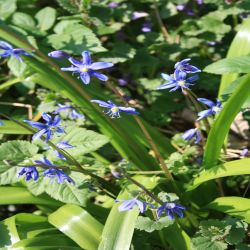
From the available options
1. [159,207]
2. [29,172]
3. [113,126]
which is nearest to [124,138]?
[113,126]

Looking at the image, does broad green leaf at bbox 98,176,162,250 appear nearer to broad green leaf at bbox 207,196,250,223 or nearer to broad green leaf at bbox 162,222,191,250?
broad green leaf at bbox 162,222,191,250

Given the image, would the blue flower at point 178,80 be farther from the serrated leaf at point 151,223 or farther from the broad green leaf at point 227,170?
the serrated leaf at point 151,223

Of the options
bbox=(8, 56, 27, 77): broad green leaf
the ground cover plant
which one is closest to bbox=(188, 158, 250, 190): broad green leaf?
the ground cover plant

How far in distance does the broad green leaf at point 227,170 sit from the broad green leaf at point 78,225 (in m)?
0.53

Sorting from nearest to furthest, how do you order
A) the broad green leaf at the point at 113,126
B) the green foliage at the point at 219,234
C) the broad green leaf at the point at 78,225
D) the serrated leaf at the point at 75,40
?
1. the green foliage at the point at 219,234
2. the broad green leaf at the point at 78,225
3. the broad green leaf at the point at 113,126
4. the serrated leaf at the point at 75,40

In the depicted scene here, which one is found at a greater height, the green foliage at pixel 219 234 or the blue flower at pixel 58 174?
the blue flower at pixel 58 174

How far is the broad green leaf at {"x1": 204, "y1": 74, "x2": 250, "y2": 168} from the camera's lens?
6.72 feet

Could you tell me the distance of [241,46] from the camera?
2.79m

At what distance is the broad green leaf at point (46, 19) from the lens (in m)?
3.20

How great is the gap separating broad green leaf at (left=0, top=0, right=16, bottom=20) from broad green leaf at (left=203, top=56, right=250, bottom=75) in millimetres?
1526

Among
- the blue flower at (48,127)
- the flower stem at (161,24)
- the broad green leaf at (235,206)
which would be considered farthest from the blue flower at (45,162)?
the flower stem at (161,24)

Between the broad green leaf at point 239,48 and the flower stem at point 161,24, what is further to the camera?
the flower stem at point 161,24

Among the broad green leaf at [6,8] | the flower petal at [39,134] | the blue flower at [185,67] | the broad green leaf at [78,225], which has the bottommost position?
the broad green leaf at [78,225]

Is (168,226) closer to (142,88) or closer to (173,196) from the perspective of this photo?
(173,196)
